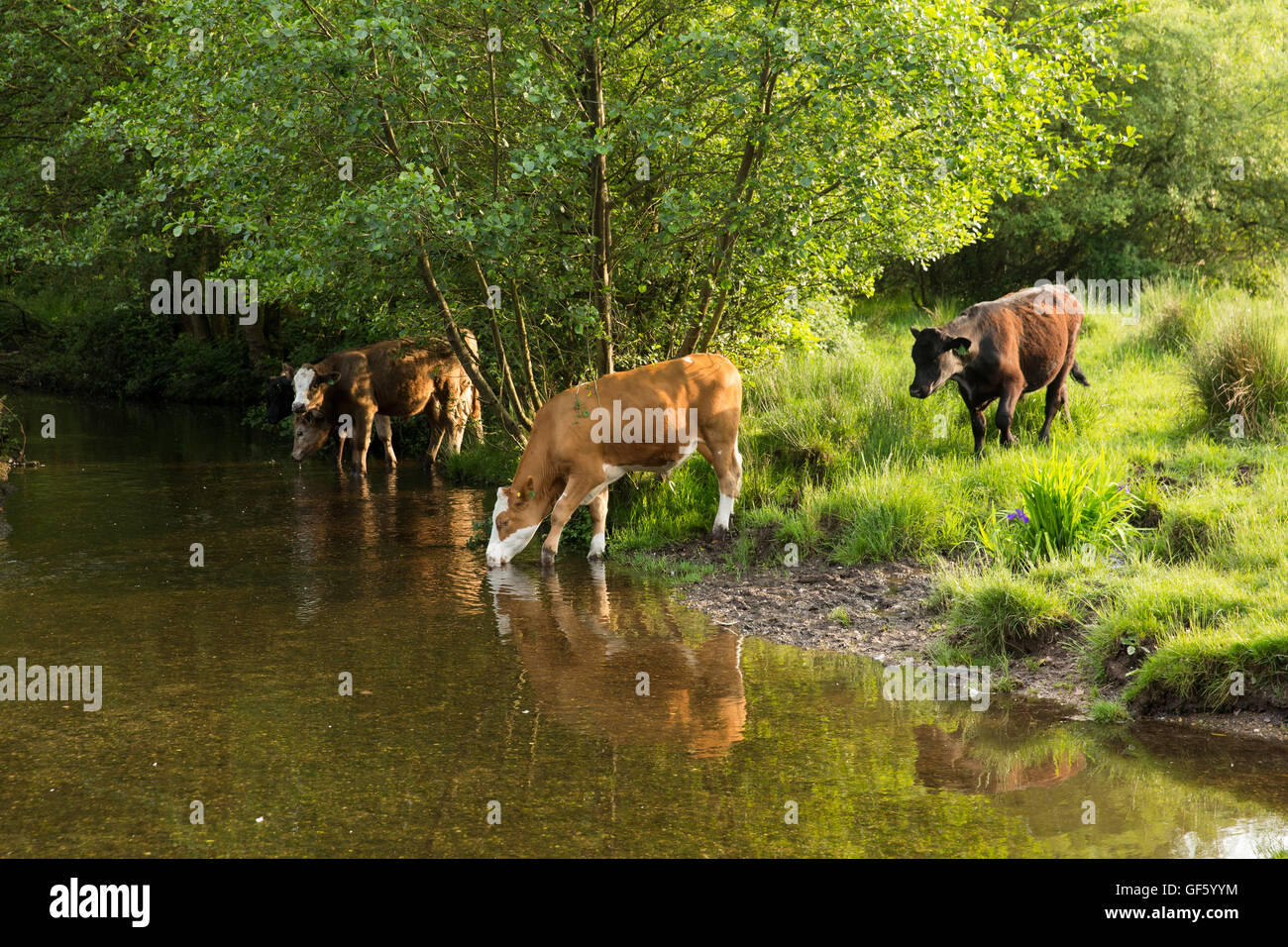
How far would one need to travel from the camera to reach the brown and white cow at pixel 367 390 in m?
16.7

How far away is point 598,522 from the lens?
11297mm

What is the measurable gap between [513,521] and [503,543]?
0.21 meters

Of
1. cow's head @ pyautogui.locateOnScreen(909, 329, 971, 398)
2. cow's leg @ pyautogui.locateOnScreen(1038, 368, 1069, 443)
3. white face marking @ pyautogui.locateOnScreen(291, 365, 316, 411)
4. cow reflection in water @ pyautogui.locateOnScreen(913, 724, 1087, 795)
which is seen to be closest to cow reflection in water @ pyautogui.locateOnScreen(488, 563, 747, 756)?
cow reflection in water @ pyautogui.locateOnScreen(913, 724, 1087, 795)

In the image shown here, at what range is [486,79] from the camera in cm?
1074

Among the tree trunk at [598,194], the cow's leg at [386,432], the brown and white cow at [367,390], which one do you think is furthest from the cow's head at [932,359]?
the cow's leg at [386,432]

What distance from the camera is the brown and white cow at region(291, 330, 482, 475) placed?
1666cm

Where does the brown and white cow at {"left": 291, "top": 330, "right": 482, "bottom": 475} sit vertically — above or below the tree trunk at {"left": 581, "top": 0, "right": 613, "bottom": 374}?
below

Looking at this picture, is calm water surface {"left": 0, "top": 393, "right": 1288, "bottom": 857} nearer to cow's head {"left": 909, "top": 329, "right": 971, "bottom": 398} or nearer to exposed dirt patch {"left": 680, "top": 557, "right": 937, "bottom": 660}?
exposed dirt patch {"left": 680, "top": 557, "right": 937, "bottom": 660}

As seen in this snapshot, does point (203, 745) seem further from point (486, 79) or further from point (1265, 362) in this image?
point (1265, 362)

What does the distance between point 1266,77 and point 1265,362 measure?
40.9ft

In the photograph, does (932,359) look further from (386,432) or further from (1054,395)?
(386,432)

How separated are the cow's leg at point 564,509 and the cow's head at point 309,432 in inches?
281

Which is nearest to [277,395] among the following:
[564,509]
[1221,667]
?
[564,509]

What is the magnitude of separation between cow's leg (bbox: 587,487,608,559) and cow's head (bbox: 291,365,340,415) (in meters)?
6.74
